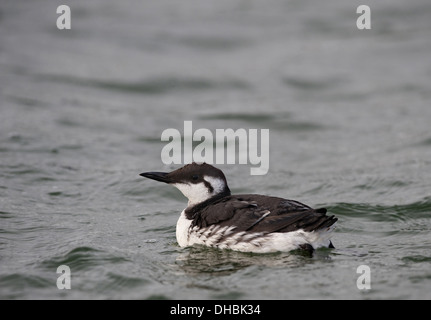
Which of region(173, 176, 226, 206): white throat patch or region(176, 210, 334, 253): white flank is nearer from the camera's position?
region(176, 210, 334, 253): white flank

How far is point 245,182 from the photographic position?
11.4 metres

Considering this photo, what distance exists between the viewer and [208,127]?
14.2 m

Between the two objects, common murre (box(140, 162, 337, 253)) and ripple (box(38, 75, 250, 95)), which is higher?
ripple (box(38, 75, 250, 95))

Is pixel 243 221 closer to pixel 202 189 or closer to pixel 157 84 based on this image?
pixel 202 189

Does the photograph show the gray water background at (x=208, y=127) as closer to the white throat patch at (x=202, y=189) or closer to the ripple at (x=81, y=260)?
the ripple at (x=81, y=260)

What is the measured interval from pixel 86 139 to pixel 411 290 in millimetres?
7581

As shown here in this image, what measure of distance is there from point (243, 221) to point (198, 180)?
910 mm

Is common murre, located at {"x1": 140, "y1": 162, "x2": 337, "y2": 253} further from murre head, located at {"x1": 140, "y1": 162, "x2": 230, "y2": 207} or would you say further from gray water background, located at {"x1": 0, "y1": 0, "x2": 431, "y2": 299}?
gray water background, located at {"x1": 0, "y1": 0, "x2": 431, "y2": 299}

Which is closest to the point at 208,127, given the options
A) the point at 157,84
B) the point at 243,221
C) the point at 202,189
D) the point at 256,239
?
the point at 157,84

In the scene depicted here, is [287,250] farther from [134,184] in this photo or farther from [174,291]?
[134,184]

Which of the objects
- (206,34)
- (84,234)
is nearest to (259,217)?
(84,234)

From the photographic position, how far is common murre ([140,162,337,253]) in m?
7.69

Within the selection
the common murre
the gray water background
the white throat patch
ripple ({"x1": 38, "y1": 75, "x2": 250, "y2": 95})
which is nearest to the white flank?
the common murre

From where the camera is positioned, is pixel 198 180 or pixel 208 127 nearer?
pixel 198 180
